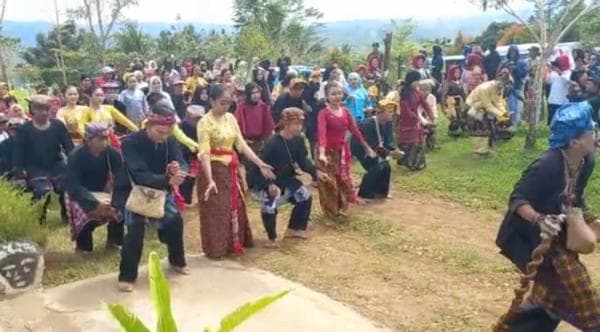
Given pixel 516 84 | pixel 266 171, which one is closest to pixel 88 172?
pixel 266 171

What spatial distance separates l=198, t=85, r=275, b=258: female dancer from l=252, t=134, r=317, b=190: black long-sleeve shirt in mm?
238

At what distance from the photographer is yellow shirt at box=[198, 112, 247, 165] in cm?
676

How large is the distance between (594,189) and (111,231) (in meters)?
5.85

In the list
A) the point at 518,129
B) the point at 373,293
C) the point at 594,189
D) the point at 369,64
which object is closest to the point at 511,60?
the point at 518,129

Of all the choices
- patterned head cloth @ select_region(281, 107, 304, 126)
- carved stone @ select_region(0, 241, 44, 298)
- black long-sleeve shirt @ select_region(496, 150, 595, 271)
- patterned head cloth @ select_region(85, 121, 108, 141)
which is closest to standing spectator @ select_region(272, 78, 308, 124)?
patterned head cloth @ select_region(281, 107, 304, 126)

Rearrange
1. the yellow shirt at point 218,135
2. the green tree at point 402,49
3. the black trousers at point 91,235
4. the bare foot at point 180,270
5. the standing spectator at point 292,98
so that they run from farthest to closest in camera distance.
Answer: the green tree at point 402,49 → the standing spectator at point 292,98 → the black trousers at point 91,235 → the yellow shirt at point 218,135 → the bare foot at point 180,270

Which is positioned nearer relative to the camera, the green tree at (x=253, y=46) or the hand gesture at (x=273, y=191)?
the hand gesture at (x=273, y=191)

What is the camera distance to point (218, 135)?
22.4ft

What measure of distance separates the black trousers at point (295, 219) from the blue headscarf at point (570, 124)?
357 cm

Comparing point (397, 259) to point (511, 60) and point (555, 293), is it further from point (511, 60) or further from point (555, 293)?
point (511, 60)

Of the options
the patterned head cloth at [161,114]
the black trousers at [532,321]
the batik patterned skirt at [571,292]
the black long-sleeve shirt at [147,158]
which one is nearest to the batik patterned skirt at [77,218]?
the black long-sleeve shirt at [147,158]

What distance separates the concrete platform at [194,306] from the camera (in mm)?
5398

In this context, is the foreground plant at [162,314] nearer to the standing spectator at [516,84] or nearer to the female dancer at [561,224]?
the female dancer at [561,224]

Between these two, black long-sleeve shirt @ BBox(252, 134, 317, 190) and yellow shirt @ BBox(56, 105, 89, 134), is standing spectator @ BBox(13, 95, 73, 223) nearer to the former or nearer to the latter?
yellow shirt @ BBox(56, 105, 89, 134)
